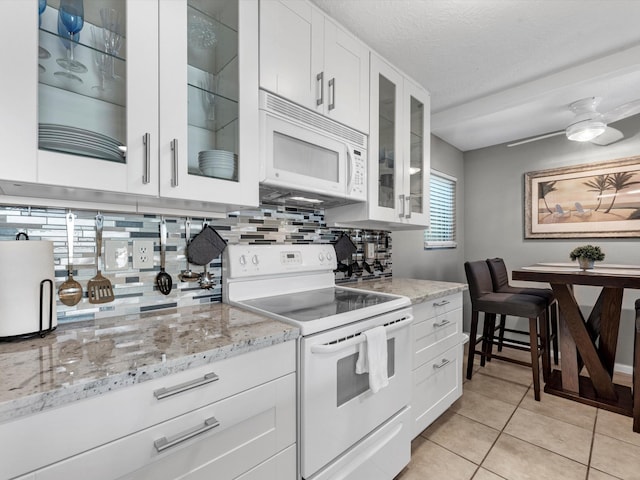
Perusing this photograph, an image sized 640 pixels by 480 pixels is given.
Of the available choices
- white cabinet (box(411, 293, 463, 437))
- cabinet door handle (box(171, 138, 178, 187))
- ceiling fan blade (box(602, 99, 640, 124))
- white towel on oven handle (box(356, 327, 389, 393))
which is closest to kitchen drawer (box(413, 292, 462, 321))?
white cabinet (box(411, 293, 463, 437))

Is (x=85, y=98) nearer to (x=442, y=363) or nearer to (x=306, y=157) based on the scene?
(x=306, y=157)

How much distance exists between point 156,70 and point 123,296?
90cm

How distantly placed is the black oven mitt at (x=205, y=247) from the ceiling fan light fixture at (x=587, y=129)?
2.84 meters

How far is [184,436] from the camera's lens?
2.67ft

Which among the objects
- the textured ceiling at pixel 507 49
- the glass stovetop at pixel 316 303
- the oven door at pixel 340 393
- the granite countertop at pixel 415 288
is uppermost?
the textured ceiling at pixel 507 49

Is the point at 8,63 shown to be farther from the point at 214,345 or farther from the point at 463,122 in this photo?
the point at 463,122

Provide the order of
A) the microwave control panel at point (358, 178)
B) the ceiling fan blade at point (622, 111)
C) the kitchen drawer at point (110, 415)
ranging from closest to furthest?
the kitchen drawer at point (110, 415), the microwave control panel at point (358, 178), the ceiling fan blade at point (622, 111)

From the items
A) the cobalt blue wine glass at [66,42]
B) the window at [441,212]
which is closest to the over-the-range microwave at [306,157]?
the cobalt blue wine glass at [66,42]

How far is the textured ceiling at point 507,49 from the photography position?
1.61 metres

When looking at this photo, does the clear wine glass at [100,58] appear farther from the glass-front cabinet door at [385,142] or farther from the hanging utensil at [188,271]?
the glass-front cabinet door at [385,142]

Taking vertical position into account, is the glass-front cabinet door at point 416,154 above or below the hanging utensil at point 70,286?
above

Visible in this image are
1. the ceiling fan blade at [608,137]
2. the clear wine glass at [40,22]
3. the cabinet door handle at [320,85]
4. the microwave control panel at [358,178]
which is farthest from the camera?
the ceiling fan blade at [608,137]

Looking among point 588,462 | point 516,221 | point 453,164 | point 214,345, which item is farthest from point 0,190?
point 516,221

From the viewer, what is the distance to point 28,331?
947 mm
